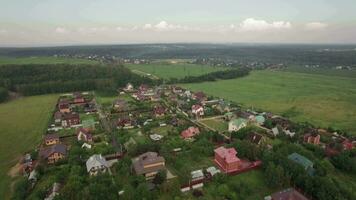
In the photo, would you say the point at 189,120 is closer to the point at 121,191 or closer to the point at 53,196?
the point at 121,191

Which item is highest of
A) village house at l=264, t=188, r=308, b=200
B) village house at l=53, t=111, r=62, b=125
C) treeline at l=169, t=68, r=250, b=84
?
village house at l=264, t=188, r=308, b=200

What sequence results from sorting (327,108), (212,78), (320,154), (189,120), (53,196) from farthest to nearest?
(212,78) < (327,108) < (189,120) < (320,154) < (53,196)

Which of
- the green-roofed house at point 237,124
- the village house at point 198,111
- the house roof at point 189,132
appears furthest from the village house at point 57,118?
the green-roofed house at point 237,124

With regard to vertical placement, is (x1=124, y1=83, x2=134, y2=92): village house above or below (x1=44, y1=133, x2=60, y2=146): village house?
below

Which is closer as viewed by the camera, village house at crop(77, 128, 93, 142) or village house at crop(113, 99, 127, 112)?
village house at crop(77, 128, 93, 142)

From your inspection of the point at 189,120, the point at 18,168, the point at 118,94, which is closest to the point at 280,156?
the point at 189,120

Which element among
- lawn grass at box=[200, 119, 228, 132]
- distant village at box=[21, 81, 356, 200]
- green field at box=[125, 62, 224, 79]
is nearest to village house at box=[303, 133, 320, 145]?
distant village at box=[21, 81, 356, 200]

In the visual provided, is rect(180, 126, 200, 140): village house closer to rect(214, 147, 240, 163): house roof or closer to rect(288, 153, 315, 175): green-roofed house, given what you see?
rect(214, 147, 240, 163): house roof
